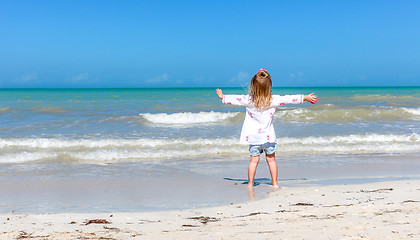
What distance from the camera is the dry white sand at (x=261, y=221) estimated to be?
345 centimetres

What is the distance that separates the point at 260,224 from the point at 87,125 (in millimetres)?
11938

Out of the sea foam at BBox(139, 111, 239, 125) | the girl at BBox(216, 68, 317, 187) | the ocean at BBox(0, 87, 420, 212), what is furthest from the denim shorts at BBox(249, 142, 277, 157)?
the sea foam at BBox(139, 111, 239, 125)

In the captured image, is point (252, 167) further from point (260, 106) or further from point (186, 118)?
point (186, 118)

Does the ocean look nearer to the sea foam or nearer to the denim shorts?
the denim shorts

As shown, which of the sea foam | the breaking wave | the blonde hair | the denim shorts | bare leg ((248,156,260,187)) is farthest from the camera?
Answer: the sea foam

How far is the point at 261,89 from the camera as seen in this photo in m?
5.56

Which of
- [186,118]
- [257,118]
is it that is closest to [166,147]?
[257,118]

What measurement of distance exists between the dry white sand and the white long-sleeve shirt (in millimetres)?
881

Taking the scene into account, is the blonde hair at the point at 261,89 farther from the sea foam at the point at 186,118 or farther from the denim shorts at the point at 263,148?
the sea foam at the point at 186,118

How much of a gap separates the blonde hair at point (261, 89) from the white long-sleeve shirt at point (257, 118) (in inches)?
2.6

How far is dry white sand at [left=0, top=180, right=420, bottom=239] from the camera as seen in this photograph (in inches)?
136

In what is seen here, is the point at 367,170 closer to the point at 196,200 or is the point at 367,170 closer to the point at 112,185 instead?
the point at 196,200

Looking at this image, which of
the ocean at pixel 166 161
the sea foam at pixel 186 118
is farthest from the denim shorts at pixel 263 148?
the sea foam at pixel 186 118

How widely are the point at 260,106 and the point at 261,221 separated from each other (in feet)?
6.60
